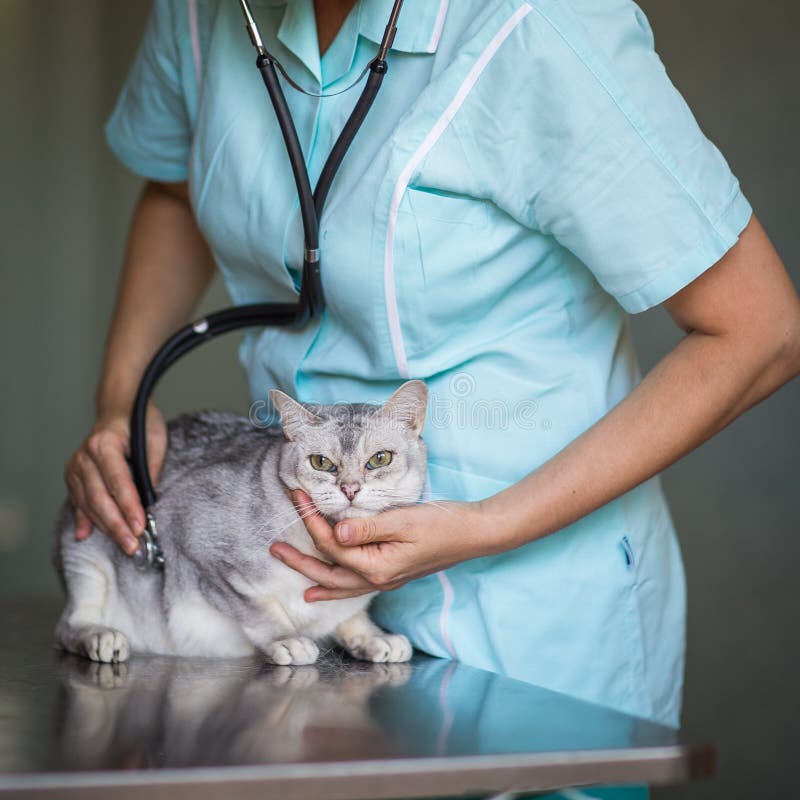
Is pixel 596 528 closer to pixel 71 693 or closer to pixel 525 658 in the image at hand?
pixel 525 658

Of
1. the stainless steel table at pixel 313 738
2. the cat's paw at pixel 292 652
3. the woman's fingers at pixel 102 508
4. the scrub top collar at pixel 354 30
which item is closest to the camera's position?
the stainless steel table at pixel 313 738

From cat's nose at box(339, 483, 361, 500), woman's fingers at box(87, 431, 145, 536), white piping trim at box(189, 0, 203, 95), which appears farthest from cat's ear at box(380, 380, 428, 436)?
white piping trim at box(189, 0, 203, 95)

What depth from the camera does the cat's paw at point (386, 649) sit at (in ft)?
4.64

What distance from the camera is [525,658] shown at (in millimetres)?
1371

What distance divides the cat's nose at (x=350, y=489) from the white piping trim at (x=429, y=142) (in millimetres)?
265

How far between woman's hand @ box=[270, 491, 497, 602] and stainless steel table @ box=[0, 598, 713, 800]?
14cm

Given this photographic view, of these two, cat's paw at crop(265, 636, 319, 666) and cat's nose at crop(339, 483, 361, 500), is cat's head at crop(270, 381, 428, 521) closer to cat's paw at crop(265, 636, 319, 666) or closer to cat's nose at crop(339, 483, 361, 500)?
cat's nose at crop(339, 483, 361, 500)

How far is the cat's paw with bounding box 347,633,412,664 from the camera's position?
1413mm

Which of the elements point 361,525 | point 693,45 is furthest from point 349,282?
point 693,45

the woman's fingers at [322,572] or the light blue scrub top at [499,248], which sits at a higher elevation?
the light blue scrub top at [499,248]

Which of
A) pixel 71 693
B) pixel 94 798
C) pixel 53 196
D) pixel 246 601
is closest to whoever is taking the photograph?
pixel 94 798

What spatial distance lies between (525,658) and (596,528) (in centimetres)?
20

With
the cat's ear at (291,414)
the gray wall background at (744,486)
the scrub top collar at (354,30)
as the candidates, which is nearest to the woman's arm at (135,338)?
the cat's ear at (291,414)

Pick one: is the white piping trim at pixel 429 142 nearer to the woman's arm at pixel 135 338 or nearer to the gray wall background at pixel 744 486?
the woman's arm at pixel 135 338
